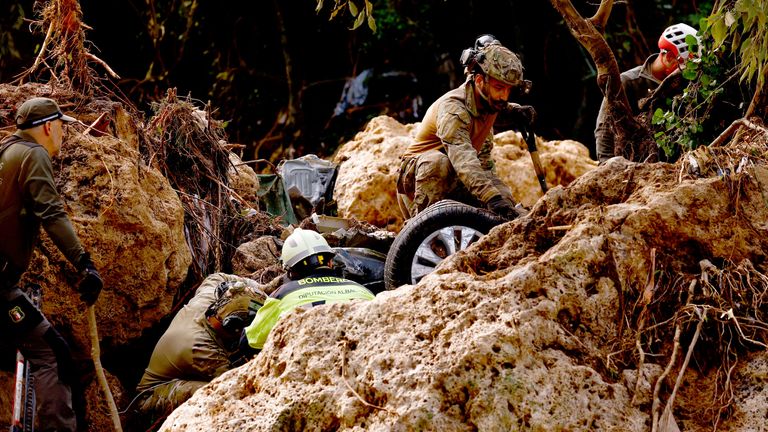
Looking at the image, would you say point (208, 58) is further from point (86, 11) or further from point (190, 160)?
point (190, 160)

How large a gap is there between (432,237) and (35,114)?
8.38 ft

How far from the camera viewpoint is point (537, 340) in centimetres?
376

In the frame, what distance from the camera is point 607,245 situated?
4.06m

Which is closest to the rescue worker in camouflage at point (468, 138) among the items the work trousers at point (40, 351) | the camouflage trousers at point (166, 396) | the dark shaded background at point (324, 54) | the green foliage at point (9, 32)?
the camouflage trousers at point (166, 396)

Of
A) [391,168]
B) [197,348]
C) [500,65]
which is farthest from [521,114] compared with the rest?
[197,348]

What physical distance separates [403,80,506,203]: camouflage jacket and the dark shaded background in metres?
6.29

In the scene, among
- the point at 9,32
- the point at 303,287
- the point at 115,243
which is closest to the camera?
the point at 303,287

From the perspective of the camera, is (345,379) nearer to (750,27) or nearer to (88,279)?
(88,279)

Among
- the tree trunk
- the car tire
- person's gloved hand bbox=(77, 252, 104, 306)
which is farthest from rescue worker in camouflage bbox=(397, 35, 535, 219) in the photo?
person's gloved hand bbox=(77, 252, 104, 306)

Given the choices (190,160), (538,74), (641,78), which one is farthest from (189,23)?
(641,78)

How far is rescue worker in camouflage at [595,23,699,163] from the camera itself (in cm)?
781

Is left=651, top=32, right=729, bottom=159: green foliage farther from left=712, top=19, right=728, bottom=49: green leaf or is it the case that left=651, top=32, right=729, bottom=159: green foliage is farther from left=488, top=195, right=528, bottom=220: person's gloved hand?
left=712, top=19, right=728, bottom=49: green leaf

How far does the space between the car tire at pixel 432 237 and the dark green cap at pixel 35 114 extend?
232 centimetres

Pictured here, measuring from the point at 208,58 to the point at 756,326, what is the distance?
12823 millimetres
